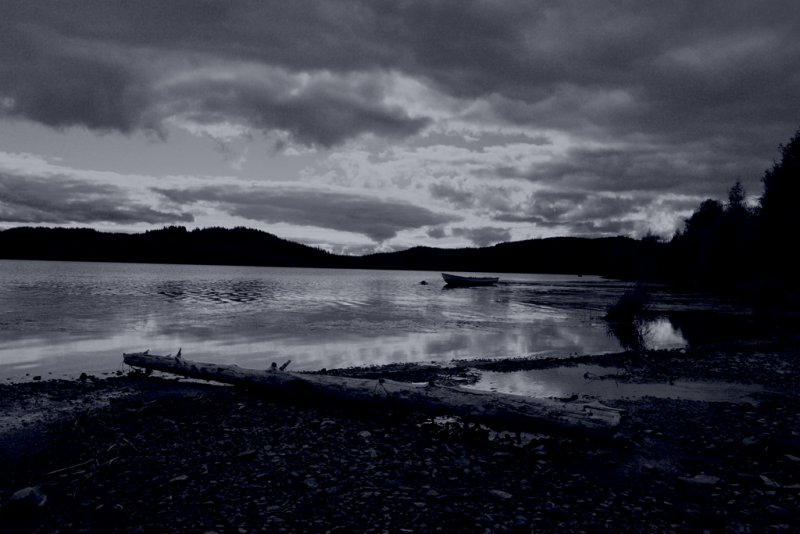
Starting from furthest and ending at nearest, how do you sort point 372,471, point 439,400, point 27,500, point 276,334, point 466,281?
point 466,281, point 276,334, point 439,400, point 372,471, point 27,500

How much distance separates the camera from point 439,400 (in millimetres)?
9469

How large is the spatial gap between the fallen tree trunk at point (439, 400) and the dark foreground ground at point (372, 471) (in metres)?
0.28

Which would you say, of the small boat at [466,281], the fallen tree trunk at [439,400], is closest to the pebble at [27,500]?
the fallen tree trunk at [439,400]

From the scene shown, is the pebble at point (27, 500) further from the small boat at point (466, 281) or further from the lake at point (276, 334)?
the small boat at point (466, 281)

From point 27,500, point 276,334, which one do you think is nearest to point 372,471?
point 27,500

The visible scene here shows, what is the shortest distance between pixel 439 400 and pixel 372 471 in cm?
251

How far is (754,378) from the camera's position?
15.4 metres

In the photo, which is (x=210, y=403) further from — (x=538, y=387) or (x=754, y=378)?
(x=754, y=378)

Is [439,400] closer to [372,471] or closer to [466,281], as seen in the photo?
[372,471]

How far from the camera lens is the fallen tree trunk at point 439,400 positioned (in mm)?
8477

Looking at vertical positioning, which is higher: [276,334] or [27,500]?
[27,500]

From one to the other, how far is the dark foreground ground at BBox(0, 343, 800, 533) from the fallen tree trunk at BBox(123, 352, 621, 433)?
283mm

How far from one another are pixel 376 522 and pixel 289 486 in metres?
1.52

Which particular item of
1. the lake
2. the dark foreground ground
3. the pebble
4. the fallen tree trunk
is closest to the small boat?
the lake
